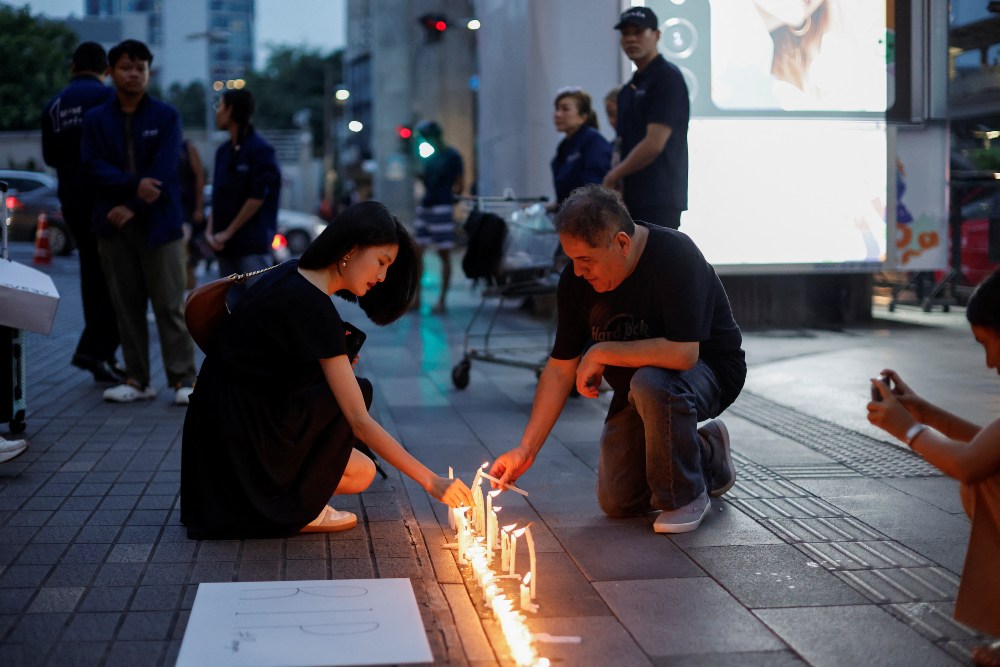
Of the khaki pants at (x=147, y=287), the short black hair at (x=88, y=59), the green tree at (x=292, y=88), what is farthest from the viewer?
the green tree at (x=292, y=88)

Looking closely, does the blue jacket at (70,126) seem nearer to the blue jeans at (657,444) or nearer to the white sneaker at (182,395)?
the white sneaker at (182,395)

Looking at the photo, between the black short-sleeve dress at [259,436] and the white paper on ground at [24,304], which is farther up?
the white paper on ground at [24,304]

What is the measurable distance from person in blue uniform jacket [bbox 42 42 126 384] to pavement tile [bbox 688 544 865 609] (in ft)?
17.6

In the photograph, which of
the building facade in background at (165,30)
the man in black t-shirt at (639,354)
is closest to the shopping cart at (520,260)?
the man in black t-shirt at (639,354)

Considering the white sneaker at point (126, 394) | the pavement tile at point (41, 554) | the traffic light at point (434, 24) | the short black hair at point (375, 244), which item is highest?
the traffic light at point (434, 24)

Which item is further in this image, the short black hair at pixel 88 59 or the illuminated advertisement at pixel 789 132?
the illuminated advertisement at pixel 789 132

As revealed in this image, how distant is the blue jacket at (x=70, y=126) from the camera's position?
8.66 m

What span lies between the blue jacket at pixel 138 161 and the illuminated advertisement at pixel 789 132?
557 cm

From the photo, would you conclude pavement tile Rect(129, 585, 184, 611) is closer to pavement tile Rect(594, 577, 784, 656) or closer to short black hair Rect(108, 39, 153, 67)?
pavement tile Rect(594, 577, 784, 656)

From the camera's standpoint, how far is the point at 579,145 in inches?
342

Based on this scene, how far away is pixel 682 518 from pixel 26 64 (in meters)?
49.9

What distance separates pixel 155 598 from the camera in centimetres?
402

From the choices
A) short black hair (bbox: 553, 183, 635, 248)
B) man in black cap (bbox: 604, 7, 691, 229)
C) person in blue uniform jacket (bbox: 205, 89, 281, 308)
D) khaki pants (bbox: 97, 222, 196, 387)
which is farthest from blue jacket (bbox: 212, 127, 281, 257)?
short black hair (bbox: 553, 183, 635, 248)

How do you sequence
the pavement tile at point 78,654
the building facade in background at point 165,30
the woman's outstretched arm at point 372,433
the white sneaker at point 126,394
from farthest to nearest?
the building facade in background at point 165,30
the white sneaker at point 126,394
the woman's outstretched arm at point 372,433
the pavement tile at point 78,654
